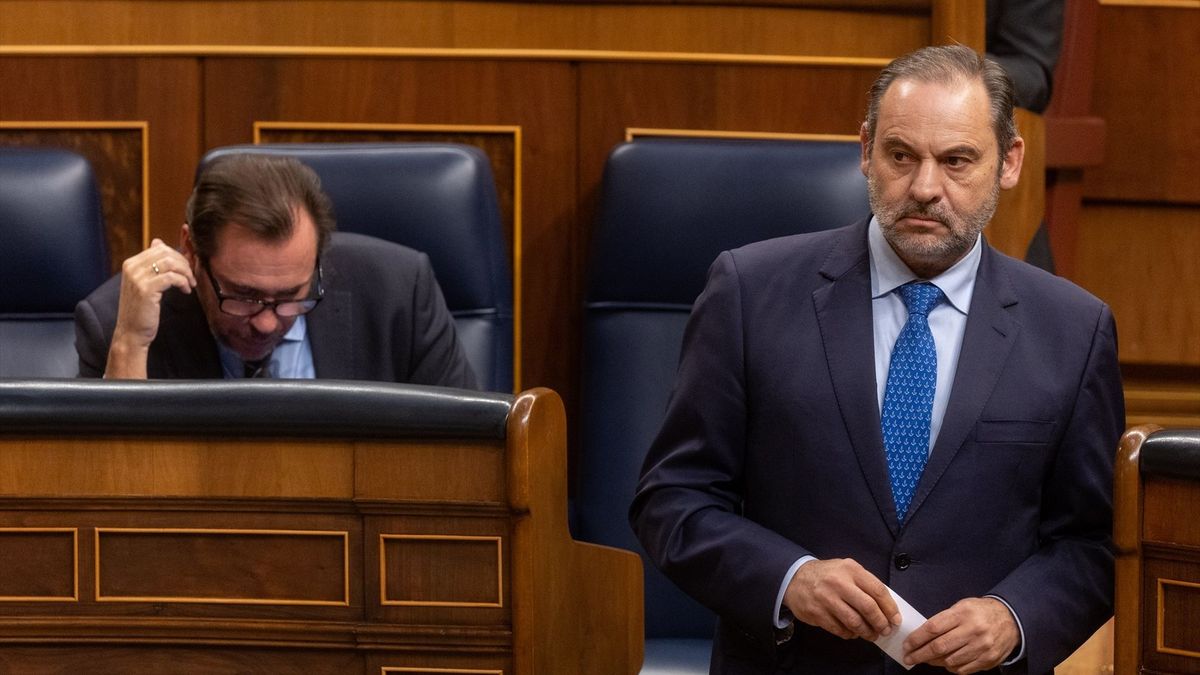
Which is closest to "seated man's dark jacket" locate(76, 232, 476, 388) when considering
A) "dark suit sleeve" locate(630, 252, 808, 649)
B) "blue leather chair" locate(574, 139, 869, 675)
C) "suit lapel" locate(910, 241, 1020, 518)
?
"blue leather chair" locate(574, 139, 869, 675)

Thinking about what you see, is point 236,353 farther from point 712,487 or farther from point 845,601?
point 845,601

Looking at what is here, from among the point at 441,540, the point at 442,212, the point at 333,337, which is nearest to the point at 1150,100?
the point at 442,212

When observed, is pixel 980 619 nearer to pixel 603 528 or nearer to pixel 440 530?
pixel 440 530

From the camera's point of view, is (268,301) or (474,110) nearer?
(268,301)

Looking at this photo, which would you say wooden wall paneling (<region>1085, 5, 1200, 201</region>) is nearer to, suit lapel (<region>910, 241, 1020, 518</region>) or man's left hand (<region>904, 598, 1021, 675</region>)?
suit lapel (<region>910, 241, 1020, 518</region>)

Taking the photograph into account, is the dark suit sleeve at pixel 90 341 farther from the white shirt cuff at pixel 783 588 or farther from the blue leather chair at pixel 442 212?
the white shirt cuff at pixel 783 588

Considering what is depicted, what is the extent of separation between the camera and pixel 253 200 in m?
1.15

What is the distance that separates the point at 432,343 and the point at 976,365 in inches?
19.8

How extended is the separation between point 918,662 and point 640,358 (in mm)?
535

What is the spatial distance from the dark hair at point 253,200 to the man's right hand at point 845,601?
530 millimetres

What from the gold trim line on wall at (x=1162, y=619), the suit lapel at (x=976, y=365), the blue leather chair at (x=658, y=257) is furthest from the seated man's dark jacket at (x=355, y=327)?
the gold trim line on wall at (x=1162, y=619)

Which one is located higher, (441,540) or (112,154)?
(112,154)

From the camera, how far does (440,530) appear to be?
31.9 inches

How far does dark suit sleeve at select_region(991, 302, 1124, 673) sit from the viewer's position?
0.80 metres
